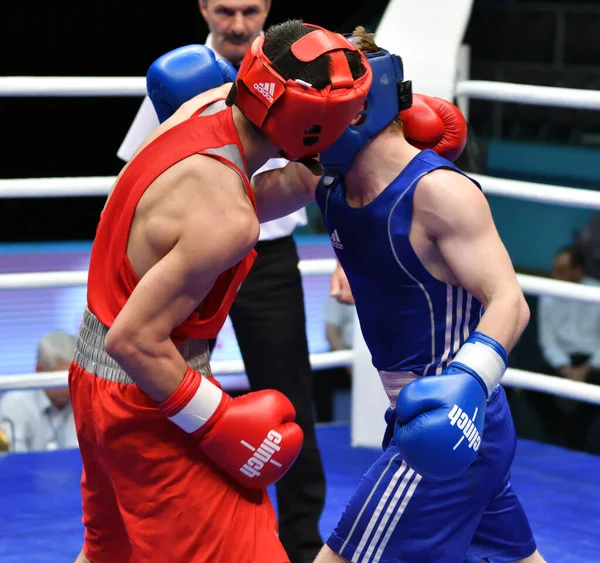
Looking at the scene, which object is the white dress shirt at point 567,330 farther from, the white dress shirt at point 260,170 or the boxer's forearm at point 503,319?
the boxer's forearm at point 503,319

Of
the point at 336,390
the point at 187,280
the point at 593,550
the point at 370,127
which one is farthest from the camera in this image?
the point at 336,390

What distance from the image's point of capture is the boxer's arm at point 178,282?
1.71 metres

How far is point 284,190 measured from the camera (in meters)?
2.26

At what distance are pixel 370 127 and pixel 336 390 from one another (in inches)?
155

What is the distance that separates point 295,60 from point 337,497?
5.50 feet

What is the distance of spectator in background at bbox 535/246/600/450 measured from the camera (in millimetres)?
5297

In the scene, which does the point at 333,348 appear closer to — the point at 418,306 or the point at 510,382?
the point at 510,382

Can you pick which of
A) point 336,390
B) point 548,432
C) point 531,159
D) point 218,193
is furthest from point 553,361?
point 218,193

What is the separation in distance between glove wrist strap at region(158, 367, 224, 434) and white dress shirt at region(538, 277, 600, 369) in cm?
402

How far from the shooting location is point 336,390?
227 inches

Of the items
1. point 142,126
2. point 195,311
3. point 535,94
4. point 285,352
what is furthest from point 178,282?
point 535,94

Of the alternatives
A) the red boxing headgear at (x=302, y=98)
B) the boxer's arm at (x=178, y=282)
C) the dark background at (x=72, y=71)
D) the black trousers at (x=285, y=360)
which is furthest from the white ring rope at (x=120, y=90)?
the dark background at (x=72, y=71)

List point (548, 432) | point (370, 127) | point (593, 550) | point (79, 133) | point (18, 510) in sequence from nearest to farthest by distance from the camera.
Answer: point (370, 127), point (593, 550), point (18, 510), point (548, 432), point (79, 133)

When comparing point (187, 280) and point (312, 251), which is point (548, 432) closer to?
point (312, 251)
